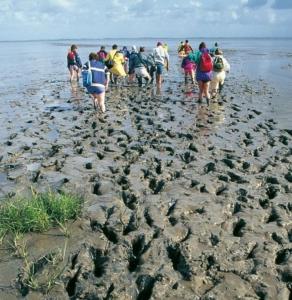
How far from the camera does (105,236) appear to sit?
5.92 m

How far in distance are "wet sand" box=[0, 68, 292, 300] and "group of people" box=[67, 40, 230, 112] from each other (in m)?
1.38

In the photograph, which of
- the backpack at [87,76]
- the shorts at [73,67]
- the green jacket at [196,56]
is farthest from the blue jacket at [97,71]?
the shorts at [73,67]

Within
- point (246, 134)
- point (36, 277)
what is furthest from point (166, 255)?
point (246, 134)

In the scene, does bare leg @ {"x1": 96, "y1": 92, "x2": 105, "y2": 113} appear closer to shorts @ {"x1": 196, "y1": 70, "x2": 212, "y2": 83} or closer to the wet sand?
the wet sand

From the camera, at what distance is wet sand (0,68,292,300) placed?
484 cm

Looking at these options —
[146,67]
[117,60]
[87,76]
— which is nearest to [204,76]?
[87,76]

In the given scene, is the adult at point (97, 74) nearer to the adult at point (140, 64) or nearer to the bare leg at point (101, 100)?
the bare leg at point (101, 100)

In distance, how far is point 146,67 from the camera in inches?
850

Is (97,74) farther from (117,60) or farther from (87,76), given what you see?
(117,60)

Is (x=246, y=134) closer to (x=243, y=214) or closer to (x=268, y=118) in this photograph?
(x=268, y=118)

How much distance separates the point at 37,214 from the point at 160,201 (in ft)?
6.69

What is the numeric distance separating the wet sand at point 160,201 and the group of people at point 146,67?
138 cm

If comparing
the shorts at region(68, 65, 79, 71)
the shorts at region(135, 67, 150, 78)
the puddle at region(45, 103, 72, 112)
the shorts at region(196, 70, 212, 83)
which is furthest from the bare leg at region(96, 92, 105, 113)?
the shorts at region(68, 65, 79, 71)

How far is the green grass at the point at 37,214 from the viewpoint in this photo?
19.4 ft
